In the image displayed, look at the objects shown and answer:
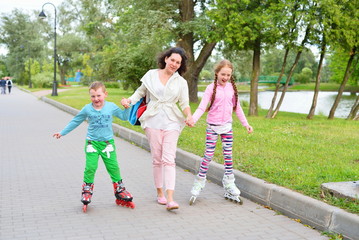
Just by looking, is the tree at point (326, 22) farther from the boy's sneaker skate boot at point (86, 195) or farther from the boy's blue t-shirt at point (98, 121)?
the boy's sneaker skate boot at point (86, 195)

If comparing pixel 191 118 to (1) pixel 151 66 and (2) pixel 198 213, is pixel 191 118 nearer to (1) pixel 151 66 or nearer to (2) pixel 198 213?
(2) pixel 198 213

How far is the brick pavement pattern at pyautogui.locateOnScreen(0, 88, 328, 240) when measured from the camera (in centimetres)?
421

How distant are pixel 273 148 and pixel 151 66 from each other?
23916 mm

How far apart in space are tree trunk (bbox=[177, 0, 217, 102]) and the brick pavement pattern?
16.9 m

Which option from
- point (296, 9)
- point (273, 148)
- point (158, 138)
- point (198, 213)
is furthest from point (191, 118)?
point (296, 9)

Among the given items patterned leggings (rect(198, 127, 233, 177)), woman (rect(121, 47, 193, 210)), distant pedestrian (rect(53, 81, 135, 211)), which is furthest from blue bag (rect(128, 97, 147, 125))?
patterned leggings (rect(198, 127, 233, 177))

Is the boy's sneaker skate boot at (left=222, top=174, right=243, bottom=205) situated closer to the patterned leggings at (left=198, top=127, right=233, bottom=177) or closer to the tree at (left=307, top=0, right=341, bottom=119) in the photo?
the patterned leggings at (left=198, top=127, right=233, bottom=177)

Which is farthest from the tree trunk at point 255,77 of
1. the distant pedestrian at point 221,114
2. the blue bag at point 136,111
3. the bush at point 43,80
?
the bush at point 43,80

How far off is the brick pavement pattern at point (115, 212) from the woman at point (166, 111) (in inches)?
20.4

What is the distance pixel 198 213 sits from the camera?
192 inches

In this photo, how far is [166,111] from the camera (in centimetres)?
498

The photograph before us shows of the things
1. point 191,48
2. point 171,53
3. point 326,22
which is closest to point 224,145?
point 171,53

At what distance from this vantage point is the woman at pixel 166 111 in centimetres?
497

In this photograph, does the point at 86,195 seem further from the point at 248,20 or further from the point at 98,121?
the point at 248,20
